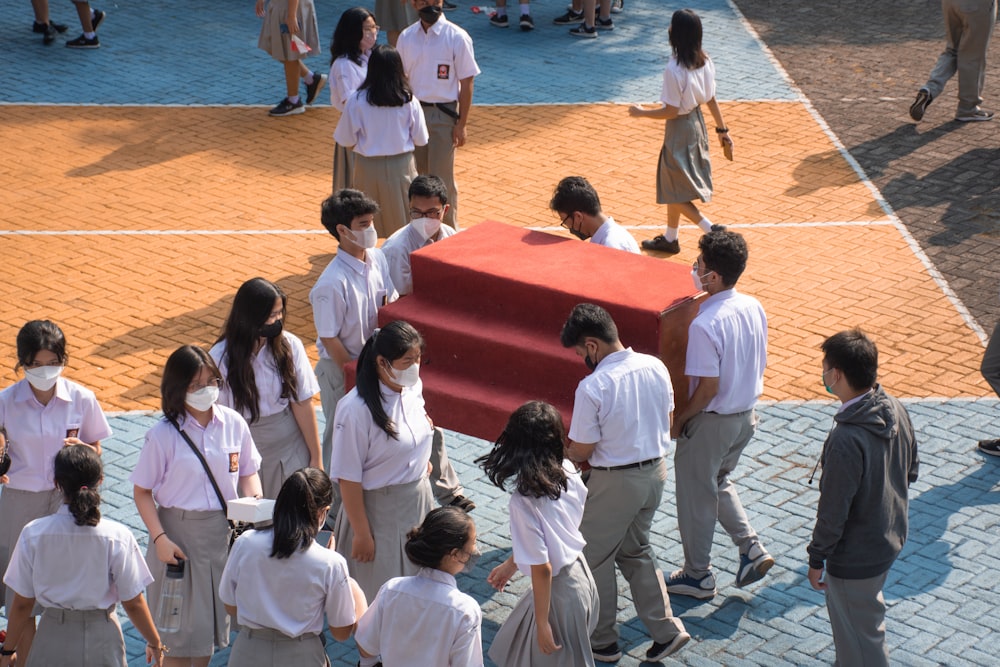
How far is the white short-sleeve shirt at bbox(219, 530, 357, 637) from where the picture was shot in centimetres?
519

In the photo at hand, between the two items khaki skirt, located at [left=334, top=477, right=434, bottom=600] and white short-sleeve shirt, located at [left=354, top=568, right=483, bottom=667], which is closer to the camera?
white short-sleeve shirt, located at [left=354, top=568, right=483, bottom=667]

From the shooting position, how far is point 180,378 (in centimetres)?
597

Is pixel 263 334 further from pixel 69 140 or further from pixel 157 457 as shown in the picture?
pixel 69 140

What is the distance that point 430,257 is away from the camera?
7.32m

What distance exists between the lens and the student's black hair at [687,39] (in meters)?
10.9

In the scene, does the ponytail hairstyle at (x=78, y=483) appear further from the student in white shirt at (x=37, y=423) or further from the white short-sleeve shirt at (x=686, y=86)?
the white short-sleeve shirt at (x=686, y=86)

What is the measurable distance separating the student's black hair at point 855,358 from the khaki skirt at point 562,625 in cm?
148

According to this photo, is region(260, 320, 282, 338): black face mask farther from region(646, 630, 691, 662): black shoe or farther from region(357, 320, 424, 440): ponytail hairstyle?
region(646, 630, 691, 662): black shoe

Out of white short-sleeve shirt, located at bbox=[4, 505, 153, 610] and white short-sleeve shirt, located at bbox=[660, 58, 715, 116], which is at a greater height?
white short-sleeve shirt, located at bbox=[660, 58, 715, 116]

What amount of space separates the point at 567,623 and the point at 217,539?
65.3 inches

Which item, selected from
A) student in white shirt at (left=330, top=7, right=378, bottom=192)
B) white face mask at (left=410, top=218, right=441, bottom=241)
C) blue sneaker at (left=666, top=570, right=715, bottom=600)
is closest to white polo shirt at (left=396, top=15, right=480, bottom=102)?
student in white shirt at (left=330, top=7, right=378, bottom=192)

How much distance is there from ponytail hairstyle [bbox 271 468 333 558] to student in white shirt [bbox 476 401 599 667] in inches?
33.0

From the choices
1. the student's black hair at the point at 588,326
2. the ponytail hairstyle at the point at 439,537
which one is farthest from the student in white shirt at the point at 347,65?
the ponytail hairstyle at the point at 439,537

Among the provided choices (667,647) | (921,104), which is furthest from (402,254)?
(921,104)
